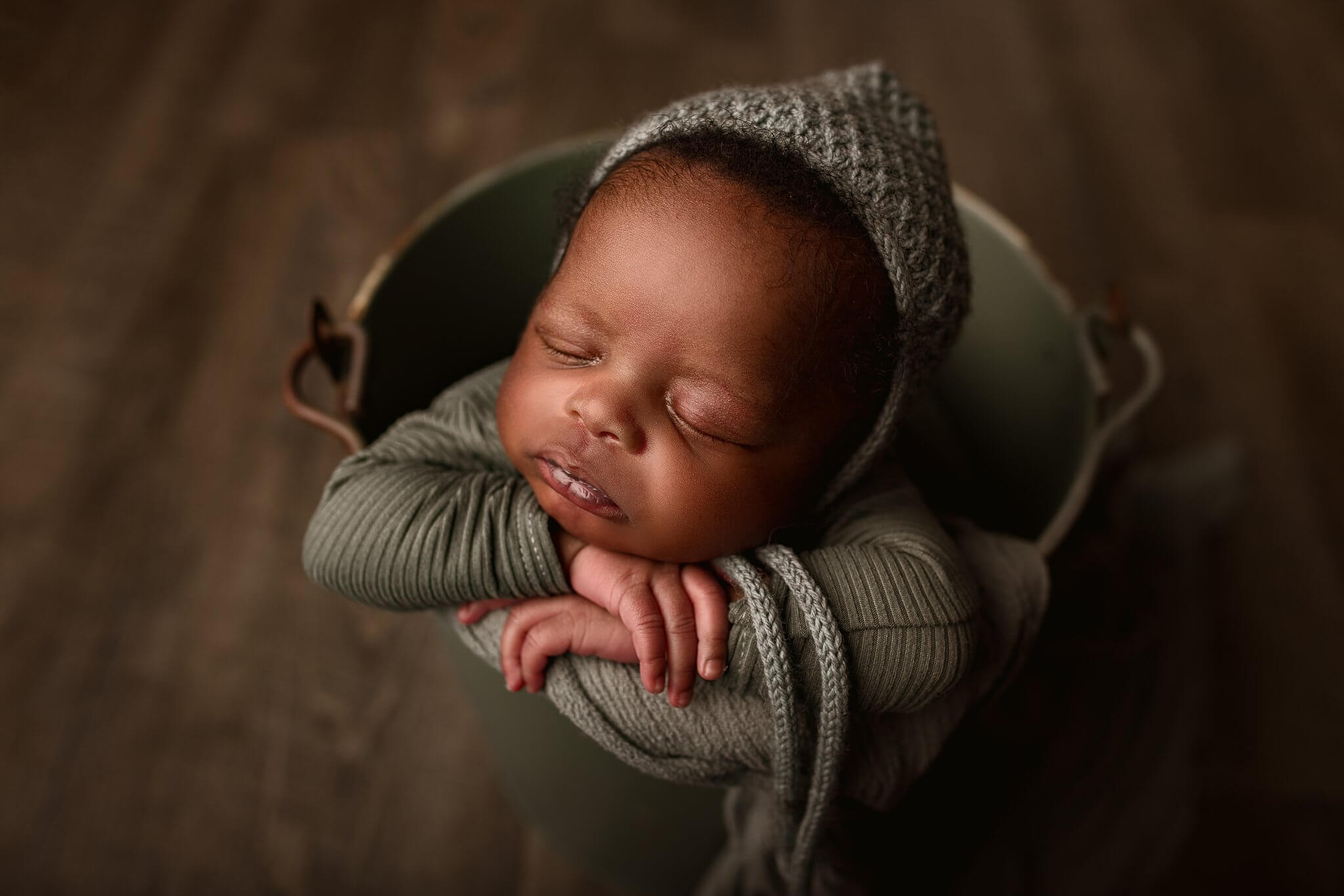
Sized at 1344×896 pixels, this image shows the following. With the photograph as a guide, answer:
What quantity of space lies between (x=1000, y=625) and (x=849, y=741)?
0.48 feet

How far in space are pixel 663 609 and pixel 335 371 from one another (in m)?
0.39

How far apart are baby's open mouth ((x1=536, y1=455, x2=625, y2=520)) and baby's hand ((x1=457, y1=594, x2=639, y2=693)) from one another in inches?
2.6

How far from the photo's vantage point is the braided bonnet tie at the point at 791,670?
0.59 m

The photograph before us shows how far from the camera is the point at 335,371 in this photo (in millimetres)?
820

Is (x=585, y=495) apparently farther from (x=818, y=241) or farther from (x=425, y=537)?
(x=818, y=241)

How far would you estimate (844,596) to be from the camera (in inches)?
24.2

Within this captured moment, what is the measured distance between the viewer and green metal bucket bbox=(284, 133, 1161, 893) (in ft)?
2.56

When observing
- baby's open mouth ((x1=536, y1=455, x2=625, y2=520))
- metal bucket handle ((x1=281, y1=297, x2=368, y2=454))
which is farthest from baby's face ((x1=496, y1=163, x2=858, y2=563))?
metal bucket handle ((x1=281, y1=297, x2=368, y2=454))

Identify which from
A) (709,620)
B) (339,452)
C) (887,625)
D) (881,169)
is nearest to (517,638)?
(709,620)

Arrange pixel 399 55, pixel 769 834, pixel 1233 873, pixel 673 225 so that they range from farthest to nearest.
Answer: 1. pixel 399 55
2. pixel 1233 873
3. pixel 769 834
4. pixel 673 225

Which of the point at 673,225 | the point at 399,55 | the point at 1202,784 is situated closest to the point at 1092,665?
the point at 1202,784

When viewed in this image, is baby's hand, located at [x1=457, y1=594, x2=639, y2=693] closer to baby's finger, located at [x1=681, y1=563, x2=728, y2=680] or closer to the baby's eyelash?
baby's finger, located at [x1=681, y1=563, x2=728, y2=680]

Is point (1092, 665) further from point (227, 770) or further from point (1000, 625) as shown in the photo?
point (227, 770)

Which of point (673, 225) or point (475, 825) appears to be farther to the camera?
point (475, 825)
